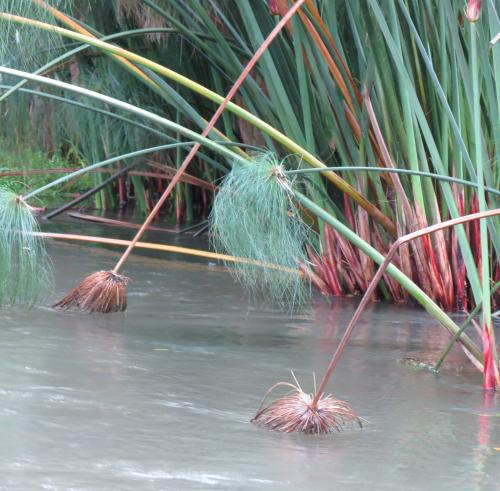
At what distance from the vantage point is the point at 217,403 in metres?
2.82

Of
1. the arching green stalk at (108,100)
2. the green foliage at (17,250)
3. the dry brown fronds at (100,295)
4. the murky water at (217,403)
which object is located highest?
the arching green stalk at (108,100)

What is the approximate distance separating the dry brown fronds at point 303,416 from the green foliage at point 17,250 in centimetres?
124

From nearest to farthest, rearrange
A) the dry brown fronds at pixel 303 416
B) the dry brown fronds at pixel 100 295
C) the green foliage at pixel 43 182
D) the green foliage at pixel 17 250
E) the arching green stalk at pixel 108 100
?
the dry brown fronds at pixel 303 416
the arching green stalk at pixel 108 100
the green foliage at pixel 17 250
the dry brown fronds at pixel 100 295
the green foliage at pixel 43 182

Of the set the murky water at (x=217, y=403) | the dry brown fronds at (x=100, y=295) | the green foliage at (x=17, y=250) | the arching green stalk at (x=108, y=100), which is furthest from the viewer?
the dry brown fronds at (x=100, y=295)

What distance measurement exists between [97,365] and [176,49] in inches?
153

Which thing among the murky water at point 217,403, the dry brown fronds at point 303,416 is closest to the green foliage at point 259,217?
the murky water at point 217,403

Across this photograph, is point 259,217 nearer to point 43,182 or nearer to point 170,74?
point 170,74

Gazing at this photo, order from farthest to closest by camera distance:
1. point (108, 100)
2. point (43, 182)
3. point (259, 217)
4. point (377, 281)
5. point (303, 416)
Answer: point (43, 182) < point (259, 217) < point (108, 100) < point (377, 281) < point (303, 416)

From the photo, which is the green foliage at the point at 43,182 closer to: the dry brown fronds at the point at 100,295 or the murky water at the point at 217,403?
the dry brown fronds at the point at 100,295

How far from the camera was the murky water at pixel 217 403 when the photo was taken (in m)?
2.18

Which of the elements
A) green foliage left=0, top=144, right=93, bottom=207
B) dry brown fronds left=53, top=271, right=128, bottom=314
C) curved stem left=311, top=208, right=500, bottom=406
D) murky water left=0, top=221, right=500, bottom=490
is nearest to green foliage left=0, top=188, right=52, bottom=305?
murky water left=0, top=221, right=500, bottom=490

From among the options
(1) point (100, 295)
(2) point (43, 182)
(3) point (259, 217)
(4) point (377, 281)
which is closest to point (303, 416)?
(4) point (377, 281)

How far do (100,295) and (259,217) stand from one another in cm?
98

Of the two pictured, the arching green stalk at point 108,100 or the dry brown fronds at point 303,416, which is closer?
the dry brown fronds at point 303,416
